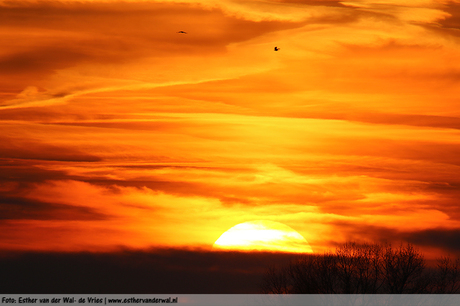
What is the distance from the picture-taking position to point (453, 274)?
55688 mm

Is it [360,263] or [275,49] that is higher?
[275,49]

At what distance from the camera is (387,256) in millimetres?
58750

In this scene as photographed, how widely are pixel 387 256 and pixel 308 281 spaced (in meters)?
5.98

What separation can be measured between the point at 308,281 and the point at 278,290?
2283 millimetres
